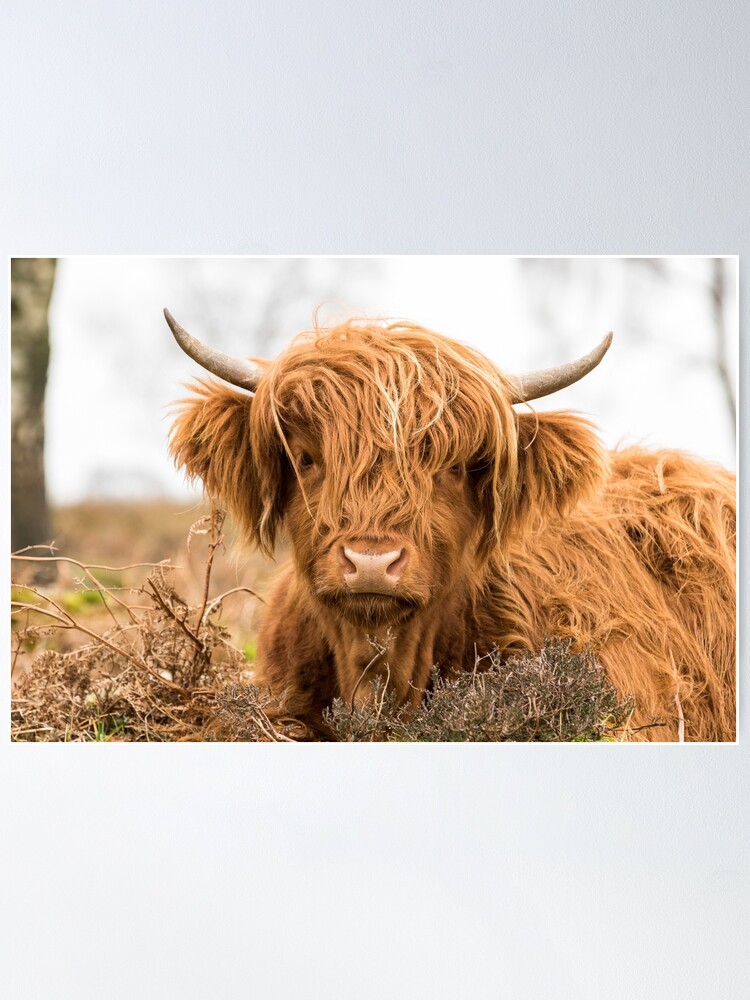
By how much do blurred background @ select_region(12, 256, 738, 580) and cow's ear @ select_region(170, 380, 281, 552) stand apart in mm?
56

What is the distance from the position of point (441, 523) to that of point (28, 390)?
3.55ft

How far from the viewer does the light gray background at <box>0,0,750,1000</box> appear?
2523 mm

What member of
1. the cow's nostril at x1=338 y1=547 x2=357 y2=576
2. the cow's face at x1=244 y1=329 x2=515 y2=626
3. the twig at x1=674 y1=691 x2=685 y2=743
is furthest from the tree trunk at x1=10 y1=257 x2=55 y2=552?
the twig at x1=674 y1=691 x2=685 y2=743

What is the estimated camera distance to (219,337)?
2547 millimetres

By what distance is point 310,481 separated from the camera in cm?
243

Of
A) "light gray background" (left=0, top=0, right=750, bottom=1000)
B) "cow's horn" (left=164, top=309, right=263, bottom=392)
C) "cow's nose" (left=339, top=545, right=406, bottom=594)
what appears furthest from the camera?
"light gray background" (left=0, top=0, right=750, bottom=1000)

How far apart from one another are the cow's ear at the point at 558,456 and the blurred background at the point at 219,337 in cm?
8

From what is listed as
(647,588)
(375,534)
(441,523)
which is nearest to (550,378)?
(441,523)

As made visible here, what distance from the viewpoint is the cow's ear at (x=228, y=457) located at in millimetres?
2471

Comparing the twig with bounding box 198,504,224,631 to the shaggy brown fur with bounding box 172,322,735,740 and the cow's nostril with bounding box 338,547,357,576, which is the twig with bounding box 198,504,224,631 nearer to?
the shaggy brown fur with bounding box 172,322,735,740

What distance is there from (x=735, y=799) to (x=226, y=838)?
4.15ft

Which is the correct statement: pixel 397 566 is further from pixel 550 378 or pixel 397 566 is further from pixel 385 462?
pixel 550 378

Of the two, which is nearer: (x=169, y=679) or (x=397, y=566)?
(x=397, y=566)

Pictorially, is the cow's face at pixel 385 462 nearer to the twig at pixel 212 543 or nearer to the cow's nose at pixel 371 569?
the cow's nose at pixel 371 569
